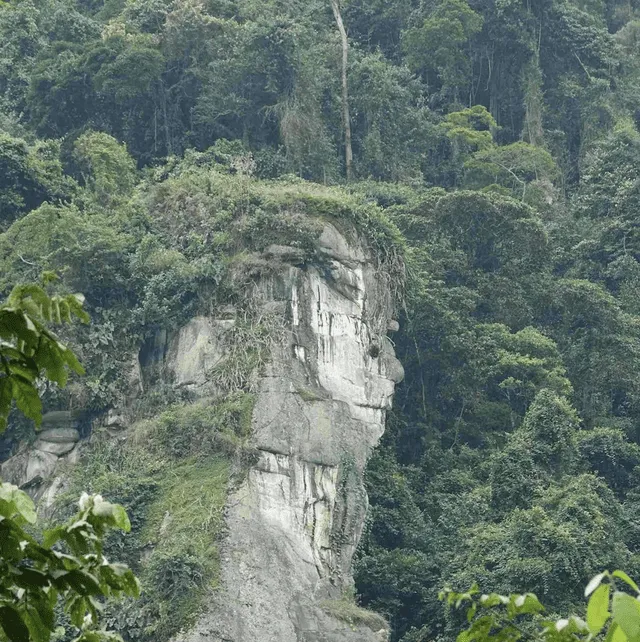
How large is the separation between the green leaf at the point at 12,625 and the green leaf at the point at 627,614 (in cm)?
147

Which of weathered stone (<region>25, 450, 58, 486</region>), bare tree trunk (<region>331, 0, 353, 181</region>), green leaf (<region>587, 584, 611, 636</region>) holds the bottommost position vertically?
weathered stone (<region>25, 450, 58, 486</region>)

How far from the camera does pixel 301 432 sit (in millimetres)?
24234

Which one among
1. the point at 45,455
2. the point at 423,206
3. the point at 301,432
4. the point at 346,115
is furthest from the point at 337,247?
the point at 346,115

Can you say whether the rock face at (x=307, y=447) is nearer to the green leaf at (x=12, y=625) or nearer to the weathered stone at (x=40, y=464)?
the weathered stone at (x=40, y=464)

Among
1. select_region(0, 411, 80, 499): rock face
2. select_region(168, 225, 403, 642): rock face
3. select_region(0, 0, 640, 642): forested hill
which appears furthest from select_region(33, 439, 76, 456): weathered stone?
select_region(168, 225, 403, 642): rock face

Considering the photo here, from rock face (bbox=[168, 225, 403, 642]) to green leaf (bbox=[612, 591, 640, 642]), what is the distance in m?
17.6

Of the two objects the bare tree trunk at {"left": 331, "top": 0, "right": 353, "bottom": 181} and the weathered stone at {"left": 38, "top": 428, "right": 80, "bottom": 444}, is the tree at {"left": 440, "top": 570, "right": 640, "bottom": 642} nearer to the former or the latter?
the weathered stone at {"left": 38, "top": 428, "right": 80, "bottom": 444}

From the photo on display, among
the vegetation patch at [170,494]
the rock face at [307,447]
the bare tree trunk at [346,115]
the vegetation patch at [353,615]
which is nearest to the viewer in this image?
the vegetation patch at [170,494]

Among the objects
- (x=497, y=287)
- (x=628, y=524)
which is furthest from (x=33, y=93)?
(x=628, y=524)

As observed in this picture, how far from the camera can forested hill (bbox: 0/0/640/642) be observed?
25.6 meters

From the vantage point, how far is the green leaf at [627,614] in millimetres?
3988

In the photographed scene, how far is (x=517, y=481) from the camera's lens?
2559cm

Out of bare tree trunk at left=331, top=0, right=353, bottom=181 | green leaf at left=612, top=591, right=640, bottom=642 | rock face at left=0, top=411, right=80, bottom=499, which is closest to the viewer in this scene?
green leaf at left=612, top=591, right=640, bottom=642

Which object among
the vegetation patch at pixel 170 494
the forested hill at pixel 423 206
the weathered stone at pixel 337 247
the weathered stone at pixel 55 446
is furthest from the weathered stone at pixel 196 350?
the weathered stone at pixel 337 247
